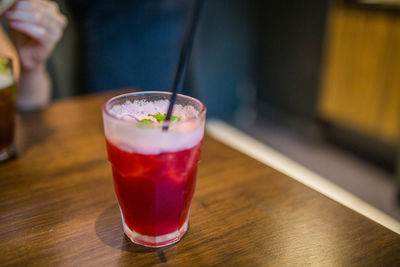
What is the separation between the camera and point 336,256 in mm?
631

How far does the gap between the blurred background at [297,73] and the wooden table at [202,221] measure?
52.1 inches

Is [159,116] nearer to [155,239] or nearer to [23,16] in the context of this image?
[155,239]

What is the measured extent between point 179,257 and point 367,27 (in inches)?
107

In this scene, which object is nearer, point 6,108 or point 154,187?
point 154,187

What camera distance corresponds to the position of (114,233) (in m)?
0.68

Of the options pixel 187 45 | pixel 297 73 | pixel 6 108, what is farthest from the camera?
pixel 297 73

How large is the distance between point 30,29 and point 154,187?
745 mm

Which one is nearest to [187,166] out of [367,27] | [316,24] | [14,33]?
[14,33]

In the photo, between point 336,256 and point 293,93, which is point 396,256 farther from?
point 293,93

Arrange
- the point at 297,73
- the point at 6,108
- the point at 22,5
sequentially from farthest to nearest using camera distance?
the point at 297,73
the point at 22,5
the point at 6,108

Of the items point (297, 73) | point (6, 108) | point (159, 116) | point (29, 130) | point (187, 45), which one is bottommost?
point (297, 73)

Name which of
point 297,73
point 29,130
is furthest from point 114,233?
point 297,73

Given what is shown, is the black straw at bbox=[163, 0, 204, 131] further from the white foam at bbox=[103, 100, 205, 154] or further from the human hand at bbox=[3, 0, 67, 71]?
the human hand at bbox=[3, 0, 67, 71]

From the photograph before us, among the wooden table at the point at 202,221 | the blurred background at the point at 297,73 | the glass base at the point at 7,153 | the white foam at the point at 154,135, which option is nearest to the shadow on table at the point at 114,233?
the wooden table at the point at 202,221
